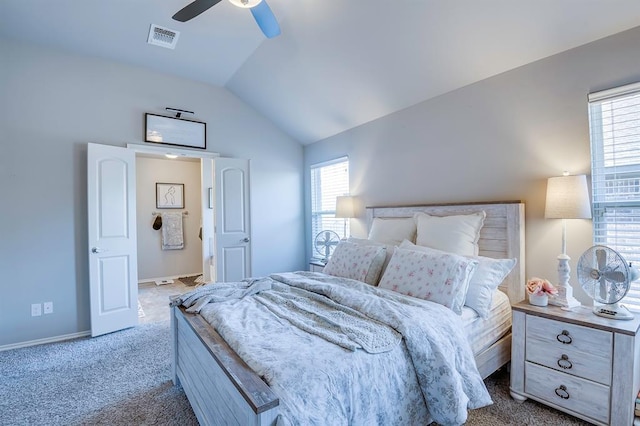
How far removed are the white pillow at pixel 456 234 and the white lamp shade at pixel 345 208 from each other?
1.25m

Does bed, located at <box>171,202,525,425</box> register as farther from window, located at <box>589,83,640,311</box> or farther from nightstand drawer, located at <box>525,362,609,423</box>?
window, located at <box>589,83,640,311</box>

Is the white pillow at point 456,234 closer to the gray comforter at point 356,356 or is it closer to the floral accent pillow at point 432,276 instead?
the floral accent pillow at point 432,276

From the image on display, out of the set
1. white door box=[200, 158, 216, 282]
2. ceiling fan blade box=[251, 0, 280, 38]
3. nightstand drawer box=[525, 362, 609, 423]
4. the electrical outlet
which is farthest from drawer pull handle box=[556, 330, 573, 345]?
the electrical outlet

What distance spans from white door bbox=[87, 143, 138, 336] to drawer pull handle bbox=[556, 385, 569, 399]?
3.94m

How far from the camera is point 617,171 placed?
197 cm

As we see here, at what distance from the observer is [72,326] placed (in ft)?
10.7

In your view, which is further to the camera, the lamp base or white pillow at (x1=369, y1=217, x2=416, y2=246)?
white pillow at (x1=369, y1=217, x2=416, y2=246)

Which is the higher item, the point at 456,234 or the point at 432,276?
the point at 456,234

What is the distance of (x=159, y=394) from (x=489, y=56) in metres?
3.55

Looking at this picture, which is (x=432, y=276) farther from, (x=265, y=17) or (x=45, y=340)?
(x=45, y=340)

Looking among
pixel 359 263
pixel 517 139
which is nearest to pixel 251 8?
pixel 359 263

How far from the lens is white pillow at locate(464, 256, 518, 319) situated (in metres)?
2.06

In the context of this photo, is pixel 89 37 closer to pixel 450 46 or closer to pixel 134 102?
pixel 134 102

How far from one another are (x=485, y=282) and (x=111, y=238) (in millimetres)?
3692
